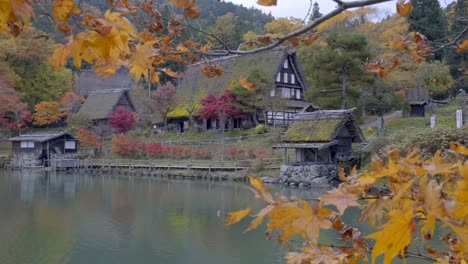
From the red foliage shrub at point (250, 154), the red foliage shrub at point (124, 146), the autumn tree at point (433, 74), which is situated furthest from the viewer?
the red foliage shrub at point (124, 146)

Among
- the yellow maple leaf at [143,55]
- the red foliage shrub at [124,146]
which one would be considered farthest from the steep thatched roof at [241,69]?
the yellow maple leaf at [143,55]

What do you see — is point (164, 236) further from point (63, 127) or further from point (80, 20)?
point (63, 127)

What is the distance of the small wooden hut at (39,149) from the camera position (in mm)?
24094

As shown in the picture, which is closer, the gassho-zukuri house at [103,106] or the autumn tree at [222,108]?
the autumn tree at [222,108]

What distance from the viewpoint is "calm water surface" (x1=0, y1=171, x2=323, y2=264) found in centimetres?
754

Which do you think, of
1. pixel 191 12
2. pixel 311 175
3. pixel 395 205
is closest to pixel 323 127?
pixel 311 175

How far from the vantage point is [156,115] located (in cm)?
2816

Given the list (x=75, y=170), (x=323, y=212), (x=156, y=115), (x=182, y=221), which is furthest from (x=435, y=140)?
(x=156, y=115)

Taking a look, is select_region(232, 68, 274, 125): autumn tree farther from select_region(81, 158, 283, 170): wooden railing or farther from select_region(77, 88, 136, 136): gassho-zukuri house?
select_region(77, 88, 136, 136): gassho-zukuri house

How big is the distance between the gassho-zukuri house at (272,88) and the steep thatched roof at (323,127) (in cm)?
620

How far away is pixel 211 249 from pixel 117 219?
3.27m

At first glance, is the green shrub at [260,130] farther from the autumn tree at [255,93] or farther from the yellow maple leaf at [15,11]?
the yellow maple leaf at [15,11]

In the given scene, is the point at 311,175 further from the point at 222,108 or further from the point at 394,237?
the point at 394,237

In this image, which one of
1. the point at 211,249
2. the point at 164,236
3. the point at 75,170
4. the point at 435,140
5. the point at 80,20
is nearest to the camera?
the point at 80,20
